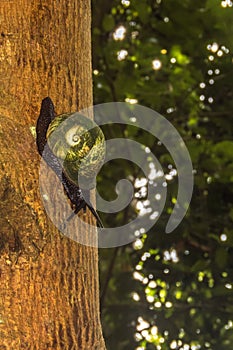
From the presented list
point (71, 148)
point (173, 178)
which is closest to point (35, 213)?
point (71, 148)

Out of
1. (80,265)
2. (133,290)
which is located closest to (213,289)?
(133,290)

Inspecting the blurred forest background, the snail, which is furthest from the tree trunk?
the blurred forest background

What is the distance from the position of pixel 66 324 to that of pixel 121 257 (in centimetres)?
113

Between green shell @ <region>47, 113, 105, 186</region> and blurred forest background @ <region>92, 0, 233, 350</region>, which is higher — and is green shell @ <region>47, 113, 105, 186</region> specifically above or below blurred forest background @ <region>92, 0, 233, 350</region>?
below

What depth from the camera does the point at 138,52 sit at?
1729 mm

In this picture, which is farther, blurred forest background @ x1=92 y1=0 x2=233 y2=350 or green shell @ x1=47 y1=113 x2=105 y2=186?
blurred forest background @ x1=92 y1=0 x2=233 y2=350

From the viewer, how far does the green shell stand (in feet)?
2.25

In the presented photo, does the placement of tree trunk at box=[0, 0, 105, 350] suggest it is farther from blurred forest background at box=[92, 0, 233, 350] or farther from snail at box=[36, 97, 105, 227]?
blurred forest background at box=[92, 0, 233, 350]

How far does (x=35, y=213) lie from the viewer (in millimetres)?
679

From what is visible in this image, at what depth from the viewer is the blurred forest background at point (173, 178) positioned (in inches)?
65.5

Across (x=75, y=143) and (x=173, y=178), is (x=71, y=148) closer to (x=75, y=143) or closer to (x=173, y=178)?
(x=75, y=143)

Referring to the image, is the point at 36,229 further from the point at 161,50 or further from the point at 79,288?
the point at 161,50

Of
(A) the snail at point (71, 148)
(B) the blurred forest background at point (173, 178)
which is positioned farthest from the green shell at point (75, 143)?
(B) the blurred forest background at point (173, 178)

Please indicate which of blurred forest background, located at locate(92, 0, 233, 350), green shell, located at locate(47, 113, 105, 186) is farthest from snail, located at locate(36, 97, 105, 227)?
blurred forest background, located at locate(92, 0, 233, 350)
